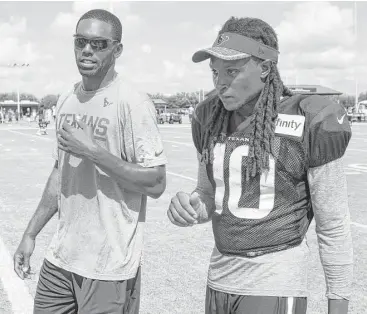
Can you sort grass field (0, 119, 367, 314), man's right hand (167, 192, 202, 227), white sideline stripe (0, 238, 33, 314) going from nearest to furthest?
1. man's right hand (167, 192, 202, 227)
2. white sideline stripe (0, 238, 33, 314)
3. grass field (0, 119, 367, 314)

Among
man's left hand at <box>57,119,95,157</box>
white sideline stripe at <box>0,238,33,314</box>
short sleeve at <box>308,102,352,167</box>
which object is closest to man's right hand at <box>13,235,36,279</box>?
man's left hand at <box>57,119,95,157</box>

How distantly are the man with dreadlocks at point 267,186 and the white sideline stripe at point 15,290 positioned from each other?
272 centimetres

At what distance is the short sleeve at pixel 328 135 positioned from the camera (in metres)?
2.10

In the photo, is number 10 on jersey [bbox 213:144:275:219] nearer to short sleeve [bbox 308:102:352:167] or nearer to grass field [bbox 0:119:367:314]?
short sleeve [bbox 308:102:352:167]

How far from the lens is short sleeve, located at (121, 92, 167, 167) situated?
275 cm

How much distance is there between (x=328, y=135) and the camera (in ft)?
6.89

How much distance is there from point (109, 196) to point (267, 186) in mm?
842

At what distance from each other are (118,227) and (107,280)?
9.3 inches

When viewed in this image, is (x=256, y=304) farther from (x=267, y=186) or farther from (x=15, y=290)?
(x=15, y=290)

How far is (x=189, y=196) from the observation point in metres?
2.36

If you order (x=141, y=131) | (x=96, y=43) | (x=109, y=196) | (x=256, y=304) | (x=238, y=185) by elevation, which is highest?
(x=96, y=43)

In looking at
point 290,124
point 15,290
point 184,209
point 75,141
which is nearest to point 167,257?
point 15,290

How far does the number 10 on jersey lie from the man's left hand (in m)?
0.60

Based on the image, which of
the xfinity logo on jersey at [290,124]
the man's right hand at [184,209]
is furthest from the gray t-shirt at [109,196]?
the xfinity logo on jersey at [290,124]
